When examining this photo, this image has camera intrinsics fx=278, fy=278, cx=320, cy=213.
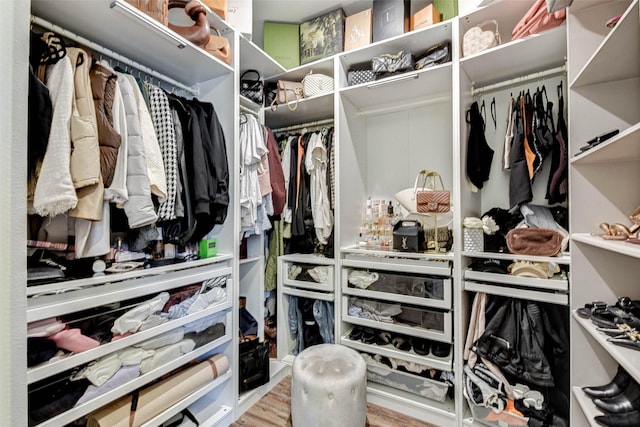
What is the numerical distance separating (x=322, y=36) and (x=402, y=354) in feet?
7.49

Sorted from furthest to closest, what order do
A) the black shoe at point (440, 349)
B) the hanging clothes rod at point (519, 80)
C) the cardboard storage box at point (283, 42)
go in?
the cardboard storage box at point (283, 42)
the black shoe at point (440, 349)
the hanging clothes rod at point (519, 80)

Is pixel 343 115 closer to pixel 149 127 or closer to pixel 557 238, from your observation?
pixel 149 127

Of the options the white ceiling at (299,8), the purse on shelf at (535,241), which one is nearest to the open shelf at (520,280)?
the purse on shelf at (535,241)

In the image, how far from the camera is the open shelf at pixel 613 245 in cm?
78

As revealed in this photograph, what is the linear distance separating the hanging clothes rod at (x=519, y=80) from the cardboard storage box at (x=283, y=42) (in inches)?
52.3

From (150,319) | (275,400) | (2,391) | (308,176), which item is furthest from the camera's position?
(308,176)

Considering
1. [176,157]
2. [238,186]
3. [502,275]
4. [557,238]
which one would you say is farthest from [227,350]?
[557,238]

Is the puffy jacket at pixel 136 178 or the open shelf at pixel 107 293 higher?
the puffy jacket at pixel 136 178

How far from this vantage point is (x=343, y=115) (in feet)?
6.58

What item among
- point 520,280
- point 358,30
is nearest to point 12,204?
point 520,280

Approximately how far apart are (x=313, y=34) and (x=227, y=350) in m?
2.29

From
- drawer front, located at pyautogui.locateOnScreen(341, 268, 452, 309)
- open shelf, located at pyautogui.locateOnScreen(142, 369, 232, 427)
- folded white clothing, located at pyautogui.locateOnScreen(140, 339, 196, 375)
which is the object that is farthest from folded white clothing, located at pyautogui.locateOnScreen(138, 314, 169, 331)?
drawer front, located at pyautogui.locateOnScreen(341, 268, 452, 309)

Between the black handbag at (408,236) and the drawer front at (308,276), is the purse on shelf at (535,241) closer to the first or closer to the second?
the black handbag at (408,236)

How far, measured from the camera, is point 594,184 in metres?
1.18
